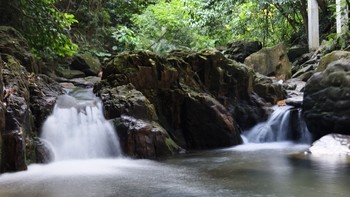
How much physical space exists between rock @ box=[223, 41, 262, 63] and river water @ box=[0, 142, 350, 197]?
11.1 m

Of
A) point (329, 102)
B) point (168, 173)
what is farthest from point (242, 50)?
point (168, 173)

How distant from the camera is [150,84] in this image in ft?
36.8

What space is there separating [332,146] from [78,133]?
5.69 meters

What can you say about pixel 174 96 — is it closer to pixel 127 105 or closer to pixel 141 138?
pixel 127 105

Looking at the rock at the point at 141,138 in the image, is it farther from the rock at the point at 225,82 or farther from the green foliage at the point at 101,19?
the green foliage at the point at 101,19

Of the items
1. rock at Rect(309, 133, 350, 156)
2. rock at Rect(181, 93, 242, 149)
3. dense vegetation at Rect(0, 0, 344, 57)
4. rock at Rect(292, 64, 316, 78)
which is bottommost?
rock at Rect(309, 133, 350, 156)

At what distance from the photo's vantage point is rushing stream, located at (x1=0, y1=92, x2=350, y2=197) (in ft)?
18.0

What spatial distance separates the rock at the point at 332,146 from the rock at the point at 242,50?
1046 centimetres

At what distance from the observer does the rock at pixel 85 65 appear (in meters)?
16.2

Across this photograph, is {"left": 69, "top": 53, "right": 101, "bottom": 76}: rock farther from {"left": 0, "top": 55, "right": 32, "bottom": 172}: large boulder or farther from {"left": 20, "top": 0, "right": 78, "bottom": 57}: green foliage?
{"left": 0, "top": 55, "right": 32, "bottom": 172}: large boulder

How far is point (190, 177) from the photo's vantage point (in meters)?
6.53

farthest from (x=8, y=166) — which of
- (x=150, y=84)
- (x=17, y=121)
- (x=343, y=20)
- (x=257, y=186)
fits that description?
(x=343, y=20)

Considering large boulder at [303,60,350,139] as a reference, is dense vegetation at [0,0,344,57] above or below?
above

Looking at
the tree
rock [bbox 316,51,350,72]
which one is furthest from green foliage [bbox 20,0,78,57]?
rock [bbox 316,51,350,72]
